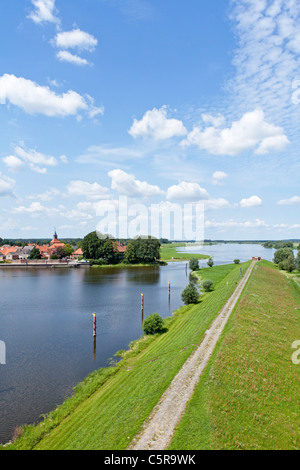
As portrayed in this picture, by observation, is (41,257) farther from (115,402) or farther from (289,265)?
(115,402)

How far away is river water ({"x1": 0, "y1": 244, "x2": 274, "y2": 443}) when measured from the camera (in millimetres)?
19656

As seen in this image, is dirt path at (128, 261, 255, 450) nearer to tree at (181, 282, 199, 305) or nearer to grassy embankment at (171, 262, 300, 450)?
grassy embankment at (171, 262, 300, 450)

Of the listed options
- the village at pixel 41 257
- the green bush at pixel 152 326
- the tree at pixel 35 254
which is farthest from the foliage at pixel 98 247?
the green bush at pixel 152 326

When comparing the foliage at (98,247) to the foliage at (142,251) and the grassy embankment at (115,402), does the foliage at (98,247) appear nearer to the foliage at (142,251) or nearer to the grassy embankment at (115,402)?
the foliage at (142,251)

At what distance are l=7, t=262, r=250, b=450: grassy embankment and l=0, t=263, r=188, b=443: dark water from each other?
1.69m

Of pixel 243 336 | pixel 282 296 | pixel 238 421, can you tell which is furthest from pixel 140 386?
pixel 282 296

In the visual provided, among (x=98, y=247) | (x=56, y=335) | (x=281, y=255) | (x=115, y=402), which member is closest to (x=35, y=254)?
(x=98, y=247)

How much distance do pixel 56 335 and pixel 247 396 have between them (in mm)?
23251

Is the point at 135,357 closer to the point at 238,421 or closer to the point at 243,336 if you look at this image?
the point at 243,336

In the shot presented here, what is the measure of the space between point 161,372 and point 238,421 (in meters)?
7.07

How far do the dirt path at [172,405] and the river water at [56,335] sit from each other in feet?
27.1

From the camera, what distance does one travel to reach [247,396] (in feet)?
54.1

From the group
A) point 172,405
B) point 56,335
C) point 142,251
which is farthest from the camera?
point 142,251
